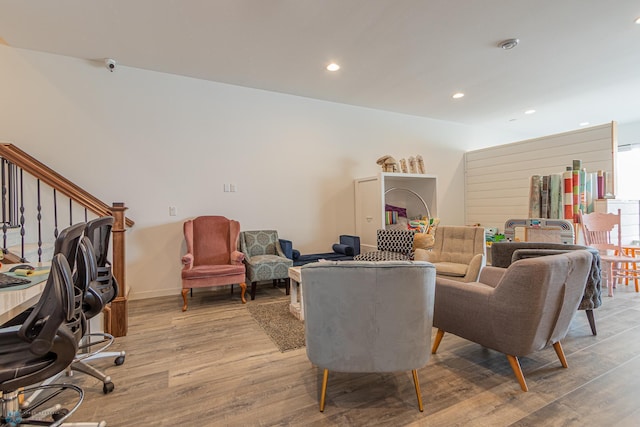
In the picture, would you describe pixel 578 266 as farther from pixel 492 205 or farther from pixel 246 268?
pixel 492 205

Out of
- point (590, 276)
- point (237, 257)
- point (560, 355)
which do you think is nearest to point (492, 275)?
point (560, 355)

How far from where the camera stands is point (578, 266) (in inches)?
77.5

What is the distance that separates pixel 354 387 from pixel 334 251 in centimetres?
293

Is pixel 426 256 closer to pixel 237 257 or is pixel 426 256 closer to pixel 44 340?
pixel 237 257

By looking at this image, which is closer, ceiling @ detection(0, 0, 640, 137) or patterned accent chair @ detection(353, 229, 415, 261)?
ceiling @ detection(0, 0, 640, 137)

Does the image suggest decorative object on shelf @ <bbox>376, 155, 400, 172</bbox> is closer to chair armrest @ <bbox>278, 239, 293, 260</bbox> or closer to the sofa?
the sofa

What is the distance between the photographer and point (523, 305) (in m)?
1.83

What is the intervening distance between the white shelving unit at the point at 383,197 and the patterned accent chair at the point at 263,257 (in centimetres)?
155

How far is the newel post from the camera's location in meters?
2.82

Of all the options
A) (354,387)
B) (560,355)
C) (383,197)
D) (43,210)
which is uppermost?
(383,197)

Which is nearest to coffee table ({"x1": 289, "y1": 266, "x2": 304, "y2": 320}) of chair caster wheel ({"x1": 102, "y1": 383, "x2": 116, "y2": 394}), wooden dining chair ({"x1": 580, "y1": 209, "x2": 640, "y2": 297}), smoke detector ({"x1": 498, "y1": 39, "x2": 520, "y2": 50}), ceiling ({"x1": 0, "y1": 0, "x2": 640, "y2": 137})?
chair caster wheel ({"x1": 102, "y1": 383, "x2": 116, "y2": 394})

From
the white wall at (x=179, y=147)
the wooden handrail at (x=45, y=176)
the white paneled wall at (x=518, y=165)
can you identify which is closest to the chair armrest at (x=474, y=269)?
the white wall at (x=179, y=147)

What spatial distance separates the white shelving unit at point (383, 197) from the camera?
4.88 meters

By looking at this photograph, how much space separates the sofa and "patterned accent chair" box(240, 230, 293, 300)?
0.11m
